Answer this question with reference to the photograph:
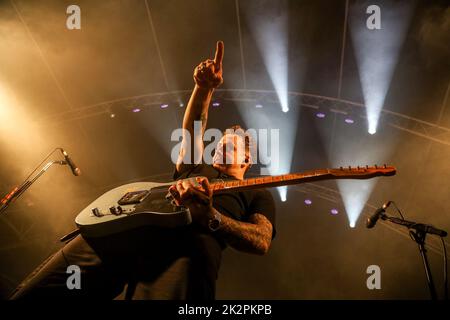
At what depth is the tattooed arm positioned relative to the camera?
1.90m

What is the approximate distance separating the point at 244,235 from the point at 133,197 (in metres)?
0.78

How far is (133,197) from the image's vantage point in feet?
7.13

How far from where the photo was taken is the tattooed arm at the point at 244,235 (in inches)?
74.8

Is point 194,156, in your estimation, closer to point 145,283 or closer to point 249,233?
point 249,233

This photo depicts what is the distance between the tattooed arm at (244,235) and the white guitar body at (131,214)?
218 mm

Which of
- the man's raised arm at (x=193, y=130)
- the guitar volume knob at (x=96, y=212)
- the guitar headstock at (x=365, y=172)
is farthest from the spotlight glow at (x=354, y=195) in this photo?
the guitar volume knob at (x=96, y=212)

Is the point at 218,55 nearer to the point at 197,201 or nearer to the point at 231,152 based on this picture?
the point at 231,152

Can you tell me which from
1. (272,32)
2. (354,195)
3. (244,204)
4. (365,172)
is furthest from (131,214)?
(354,195)

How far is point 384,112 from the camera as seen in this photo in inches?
206

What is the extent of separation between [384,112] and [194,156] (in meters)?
3.75

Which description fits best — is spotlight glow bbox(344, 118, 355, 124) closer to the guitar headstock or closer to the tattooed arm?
the guitar headstock

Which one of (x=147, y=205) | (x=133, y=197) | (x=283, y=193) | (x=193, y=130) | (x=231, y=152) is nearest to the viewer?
(x=147, y=205)

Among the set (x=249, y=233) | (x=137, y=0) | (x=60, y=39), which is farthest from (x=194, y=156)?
(x=60, y=39)

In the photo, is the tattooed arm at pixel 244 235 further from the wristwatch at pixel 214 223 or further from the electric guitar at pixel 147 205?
the electric guitar at pixel 147 205
